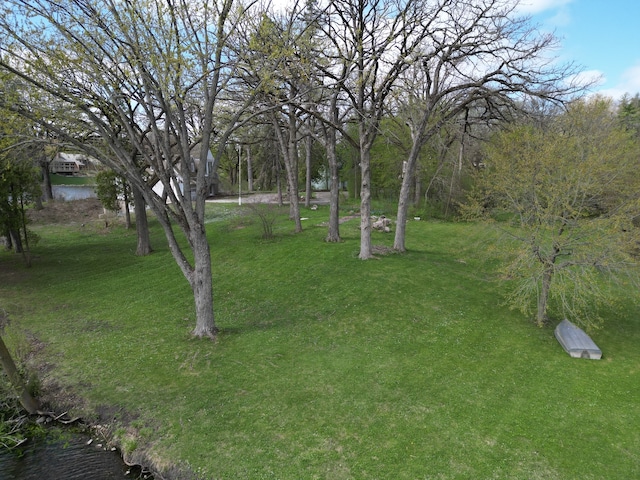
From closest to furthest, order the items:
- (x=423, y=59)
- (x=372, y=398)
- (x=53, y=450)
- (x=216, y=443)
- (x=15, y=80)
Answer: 1. (x=216, y=443)
2. (x=53, y=450)
3. (x=372, y=398)
4. (x=15, y=80)
5. (x=423, y=59)

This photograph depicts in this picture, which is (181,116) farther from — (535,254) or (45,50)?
(535,254)

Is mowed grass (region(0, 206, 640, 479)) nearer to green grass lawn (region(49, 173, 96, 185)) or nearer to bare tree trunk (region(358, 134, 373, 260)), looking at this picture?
bare tree trunk (region(358, 134, 373, 260))

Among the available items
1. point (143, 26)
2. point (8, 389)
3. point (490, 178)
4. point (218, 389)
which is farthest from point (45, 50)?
point (490, 178)

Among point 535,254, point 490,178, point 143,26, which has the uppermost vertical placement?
point 143,26

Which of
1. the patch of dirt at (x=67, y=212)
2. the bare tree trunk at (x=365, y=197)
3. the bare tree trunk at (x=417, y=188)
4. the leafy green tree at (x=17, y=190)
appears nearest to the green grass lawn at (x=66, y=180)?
the patch of dirt at (x=67, y=212)

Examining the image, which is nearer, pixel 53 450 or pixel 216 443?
pixel 216 443

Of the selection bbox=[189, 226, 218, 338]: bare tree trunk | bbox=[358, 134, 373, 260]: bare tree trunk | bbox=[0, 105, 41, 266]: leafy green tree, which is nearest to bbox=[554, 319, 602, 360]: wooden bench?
bbox=[358, 134, 373, 260]: bare tree trunk

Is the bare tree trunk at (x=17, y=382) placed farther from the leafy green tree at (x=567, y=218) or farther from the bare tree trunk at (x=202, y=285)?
the leafy green tree at (x=567, y=218)

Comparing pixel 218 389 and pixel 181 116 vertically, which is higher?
pixel 181 116
